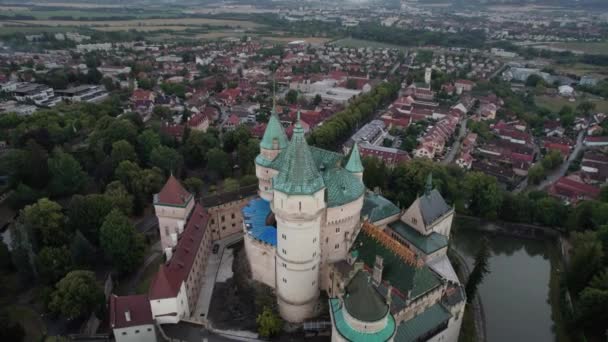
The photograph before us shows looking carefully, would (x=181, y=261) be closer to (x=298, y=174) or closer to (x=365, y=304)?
(x=298, y=174)

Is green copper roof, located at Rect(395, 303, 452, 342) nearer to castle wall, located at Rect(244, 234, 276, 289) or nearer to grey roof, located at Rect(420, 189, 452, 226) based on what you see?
grey roof, located at Rect(420, 189, 452, 226)

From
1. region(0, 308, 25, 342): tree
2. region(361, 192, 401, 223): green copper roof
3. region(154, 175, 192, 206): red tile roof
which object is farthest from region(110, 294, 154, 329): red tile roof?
region(361, 192, 401, 223): green copper roof

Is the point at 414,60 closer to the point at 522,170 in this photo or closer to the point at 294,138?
the point at 522,170

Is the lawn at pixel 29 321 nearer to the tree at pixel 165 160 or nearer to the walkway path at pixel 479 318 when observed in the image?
the tree at pixel 165 160

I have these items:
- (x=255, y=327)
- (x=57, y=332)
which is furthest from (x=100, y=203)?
(x=255, y=327)

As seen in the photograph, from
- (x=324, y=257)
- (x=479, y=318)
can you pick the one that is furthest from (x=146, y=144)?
(x=479, y=318)
